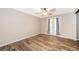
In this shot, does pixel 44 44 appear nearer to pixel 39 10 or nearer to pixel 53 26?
pixel 53 26

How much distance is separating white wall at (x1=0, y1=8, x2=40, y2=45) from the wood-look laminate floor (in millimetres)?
111

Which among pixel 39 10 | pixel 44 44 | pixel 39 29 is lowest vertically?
pixel 44 44

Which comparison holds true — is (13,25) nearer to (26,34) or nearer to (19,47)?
(26,34)

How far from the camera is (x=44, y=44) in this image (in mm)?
1526

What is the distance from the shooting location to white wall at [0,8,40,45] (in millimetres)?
1405

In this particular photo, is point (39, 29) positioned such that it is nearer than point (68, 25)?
No

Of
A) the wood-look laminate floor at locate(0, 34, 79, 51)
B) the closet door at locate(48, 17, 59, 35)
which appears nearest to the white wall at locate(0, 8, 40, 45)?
the wood-look laminate floor at locate(0, 34, 79, 51)

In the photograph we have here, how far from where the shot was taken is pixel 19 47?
1.42m

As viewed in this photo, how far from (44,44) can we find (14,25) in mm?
724

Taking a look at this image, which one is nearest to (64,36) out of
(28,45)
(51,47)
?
(51,47)

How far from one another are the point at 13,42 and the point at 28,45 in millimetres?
297

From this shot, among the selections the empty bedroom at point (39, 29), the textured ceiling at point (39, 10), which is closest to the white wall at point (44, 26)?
the empty bedroom at point (39, 29)

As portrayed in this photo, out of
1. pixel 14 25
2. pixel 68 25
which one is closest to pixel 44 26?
pixel 68 25

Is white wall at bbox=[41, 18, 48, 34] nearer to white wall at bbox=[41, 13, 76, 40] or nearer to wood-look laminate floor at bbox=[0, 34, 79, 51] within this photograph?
wood-look laminate floor at bbox=[0, 34, 79, 51]
